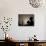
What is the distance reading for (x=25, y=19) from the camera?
5.67 m

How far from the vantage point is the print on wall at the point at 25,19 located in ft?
18.6

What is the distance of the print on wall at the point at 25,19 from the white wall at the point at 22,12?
0.13m

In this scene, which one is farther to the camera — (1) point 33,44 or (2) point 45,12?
(2) point 45,12

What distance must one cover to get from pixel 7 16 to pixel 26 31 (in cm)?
106

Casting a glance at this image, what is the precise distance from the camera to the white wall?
561 centimetres

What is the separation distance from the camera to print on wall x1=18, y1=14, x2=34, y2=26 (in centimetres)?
566

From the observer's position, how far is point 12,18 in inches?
222

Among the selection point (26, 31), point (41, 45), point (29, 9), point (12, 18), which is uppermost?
point (29, 9)

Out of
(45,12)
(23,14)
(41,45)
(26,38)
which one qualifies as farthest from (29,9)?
(41,45)

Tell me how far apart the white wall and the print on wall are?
13 cm

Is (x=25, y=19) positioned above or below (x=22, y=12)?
below

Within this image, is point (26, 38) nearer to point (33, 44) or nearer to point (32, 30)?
point (32, 30)

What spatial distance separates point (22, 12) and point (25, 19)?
1.10ft

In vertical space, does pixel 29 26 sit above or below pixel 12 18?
below
